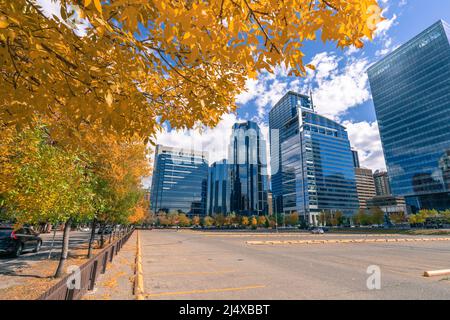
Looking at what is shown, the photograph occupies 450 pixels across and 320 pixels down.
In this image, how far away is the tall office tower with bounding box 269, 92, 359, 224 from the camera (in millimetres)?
134500

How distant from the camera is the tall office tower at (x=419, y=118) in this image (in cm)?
8544

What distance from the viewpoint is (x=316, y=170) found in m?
138

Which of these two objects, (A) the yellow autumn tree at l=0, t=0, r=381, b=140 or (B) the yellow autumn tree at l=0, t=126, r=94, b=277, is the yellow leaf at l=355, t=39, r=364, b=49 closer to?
(A) the yellow autumn tree at l=0, t=0, r=381, b=140

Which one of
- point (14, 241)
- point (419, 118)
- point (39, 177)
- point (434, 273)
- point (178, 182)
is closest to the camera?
point (39, 177)

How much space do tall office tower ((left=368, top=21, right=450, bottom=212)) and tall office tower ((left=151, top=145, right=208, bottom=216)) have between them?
108 metres

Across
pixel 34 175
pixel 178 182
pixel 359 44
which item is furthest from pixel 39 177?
pixel 178 182

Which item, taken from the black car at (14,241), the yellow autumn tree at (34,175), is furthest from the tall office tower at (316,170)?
the yellow autumn tree at (34,175)

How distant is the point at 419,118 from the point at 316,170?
184ft

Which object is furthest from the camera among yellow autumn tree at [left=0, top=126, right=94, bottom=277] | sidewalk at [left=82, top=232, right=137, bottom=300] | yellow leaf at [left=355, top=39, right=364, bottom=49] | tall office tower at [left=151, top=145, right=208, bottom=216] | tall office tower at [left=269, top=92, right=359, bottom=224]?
tall office tower at [left=151, top=145, right=208, bottom=216]

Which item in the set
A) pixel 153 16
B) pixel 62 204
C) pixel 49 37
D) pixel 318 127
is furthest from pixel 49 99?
pixel 318 127

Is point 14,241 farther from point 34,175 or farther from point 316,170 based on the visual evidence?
point 316,170

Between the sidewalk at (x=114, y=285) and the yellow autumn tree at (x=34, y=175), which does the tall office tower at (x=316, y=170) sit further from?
the yellow autumn tree at (x=34, y=175)

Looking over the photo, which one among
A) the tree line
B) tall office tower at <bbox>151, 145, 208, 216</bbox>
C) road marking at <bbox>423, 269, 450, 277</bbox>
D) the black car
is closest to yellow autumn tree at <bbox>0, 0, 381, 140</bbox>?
the tree line

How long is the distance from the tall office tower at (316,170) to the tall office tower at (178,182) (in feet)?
174
